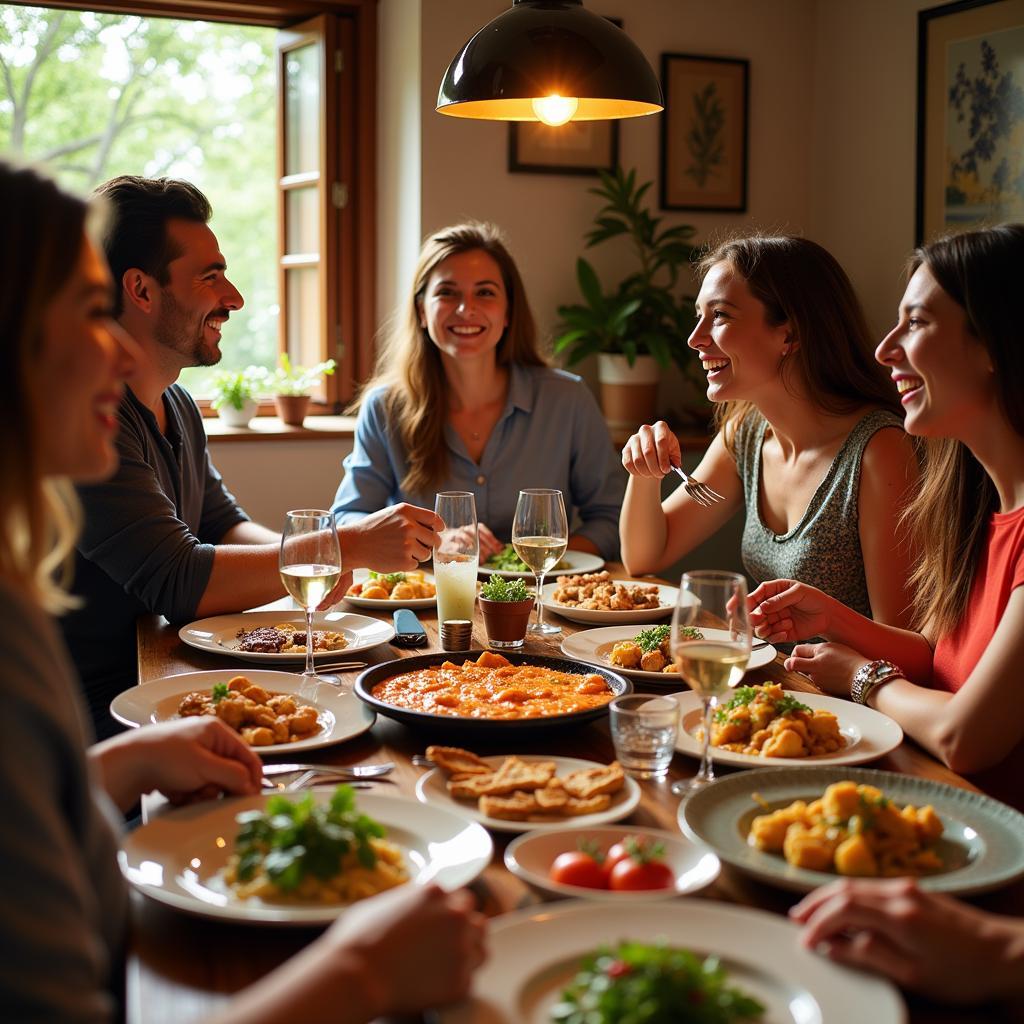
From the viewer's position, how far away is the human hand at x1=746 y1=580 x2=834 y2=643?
1.92 m

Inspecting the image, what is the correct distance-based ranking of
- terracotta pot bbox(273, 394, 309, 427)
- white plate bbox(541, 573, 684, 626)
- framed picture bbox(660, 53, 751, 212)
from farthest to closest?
1. framed picture bbox(660, 53, 751, 212)
2. terracotta pot bbox(273, 394, 309, 427)
3. white plate bbox(541, 573, 684, 626)

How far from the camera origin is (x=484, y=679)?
5.59 feet

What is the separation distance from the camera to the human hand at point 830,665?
1.78 meters

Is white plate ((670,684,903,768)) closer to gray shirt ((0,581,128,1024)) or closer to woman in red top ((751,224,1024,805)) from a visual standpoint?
woman in red top ((751,224,1024,805))

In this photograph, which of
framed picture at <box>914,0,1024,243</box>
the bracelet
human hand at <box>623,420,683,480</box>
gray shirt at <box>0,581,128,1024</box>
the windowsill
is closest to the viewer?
gray shirt at <box>0,581,128,1024</box>

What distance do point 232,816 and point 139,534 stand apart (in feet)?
3.44

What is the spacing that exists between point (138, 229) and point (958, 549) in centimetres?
172

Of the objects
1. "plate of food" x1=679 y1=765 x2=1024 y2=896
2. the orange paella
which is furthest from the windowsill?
"plate of food" x1=679 y1=765 x2=1024 y2=896

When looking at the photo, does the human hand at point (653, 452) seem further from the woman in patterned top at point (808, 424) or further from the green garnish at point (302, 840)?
the green garnish at point (302, 840)

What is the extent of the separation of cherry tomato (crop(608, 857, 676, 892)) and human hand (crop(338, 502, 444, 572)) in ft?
3.77

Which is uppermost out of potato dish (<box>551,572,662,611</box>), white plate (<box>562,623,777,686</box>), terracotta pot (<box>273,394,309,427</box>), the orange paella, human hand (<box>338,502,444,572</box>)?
terracotta pot (<box>273,394,309,427</box>)

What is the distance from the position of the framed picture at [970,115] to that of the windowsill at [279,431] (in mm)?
2119

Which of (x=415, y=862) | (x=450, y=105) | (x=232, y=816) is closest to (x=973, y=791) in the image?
(x=415, y=862)

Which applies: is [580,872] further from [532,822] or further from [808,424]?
[808,424]
